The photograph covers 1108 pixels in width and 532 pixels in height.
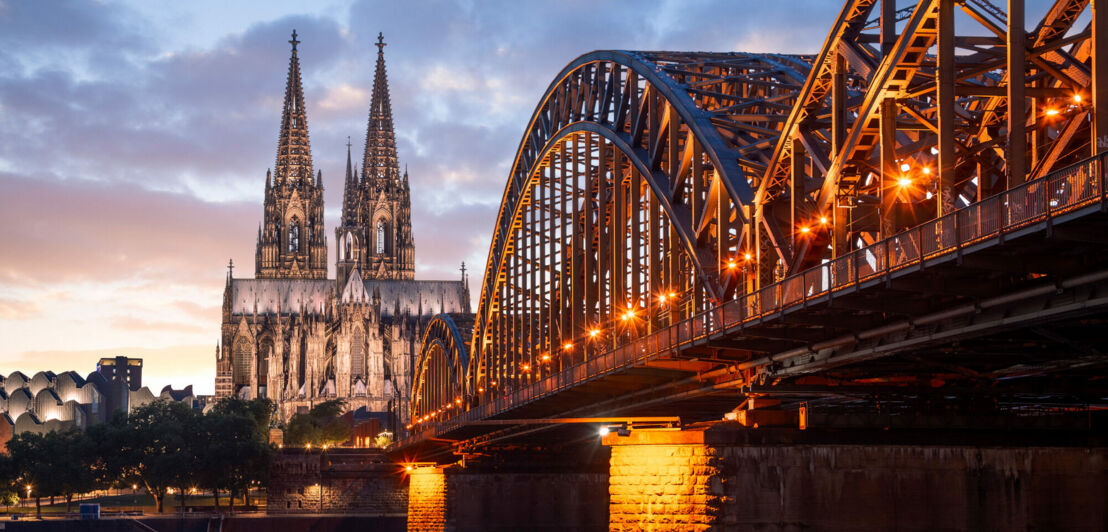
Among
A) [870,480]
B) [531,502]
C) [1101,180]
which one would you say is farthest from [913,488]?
[531,502]

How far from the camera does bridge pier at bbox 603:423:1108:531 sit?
138 ft

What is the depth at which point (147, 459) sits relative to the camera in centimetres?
16700

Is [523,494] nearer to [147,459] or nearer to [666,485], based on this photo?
[666,485]

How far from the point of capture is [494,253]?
96812 mm

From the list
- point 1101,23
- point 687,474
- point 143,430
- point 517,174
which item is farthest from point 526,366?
point 143,430

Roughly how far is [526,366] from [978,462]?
4198cm

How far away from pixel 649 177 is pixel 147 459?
393 ft

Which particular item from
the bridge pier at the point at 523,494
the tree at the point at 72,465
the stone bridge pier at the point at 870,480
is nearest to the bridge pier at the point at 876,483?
the stone bridge pier at the point at 870,480

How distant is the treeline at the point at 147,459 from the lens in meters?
165

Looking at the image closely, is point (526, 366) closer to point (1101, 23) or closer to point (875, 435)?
point (875, 435)

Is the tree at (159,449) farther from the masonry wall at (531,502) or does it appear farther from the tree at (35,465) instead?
the masonry wall at (531,502)

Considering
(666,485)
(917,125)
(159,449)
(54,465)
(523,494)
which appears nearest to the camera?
(917,125)

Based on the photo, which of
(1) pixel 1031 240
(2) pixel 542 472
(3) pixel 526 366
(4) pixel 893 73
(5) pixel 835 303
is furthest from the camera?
(2) pixel 542 472

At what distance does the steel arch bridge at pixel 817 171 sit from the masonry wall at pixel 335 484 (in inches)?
3487
